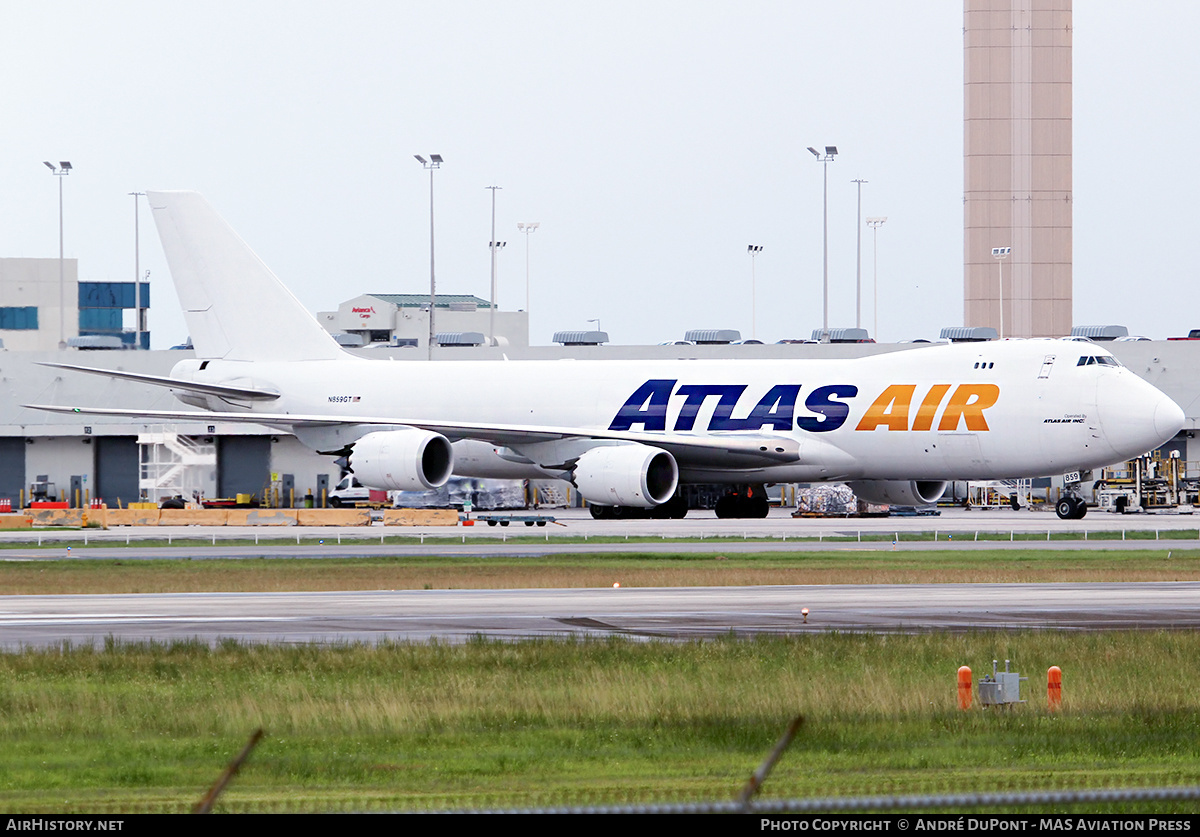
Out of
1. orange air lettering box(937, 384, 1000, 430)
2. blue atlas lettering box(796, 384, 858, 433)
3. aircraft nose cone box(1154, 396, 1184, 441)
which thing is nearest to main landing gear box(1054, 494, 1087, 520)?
aircraft nose cone box(1154, 396, 1184, 441)

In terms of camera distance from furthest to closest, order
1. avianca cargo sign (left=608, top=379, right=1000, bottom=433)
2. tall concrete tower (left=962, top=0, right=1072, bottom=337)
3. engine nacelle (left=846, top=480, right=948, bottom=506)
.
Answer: tall concrete tower (left=962, top=0, right=1072, bottom=337) → engine nacelle (left=846, top=480, right=948, bottom=506) → avianca cargo sign (left=608, top=379, right=1000, bottom=433)

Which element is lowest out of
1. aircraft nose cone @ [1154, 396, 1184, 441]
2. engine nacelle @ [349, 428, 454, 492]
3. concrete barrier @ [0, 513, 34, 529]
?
concrete barrier @ [0, 513, 34, 529]

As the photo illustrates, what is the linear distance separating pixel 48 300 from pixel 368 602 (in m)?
138

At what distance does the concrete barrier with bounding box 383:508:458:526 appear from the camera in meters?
66.9

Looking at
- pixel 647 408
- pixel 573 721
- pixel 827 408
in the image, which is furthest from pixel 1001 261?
pixel 573 721

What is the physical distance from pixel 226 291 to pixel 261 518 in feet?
33.8

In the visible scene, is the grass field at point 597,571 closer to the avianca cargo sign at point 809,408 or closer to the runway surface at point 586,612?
the runway surface at point 586,612

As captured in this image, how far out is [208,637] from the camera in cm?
2516

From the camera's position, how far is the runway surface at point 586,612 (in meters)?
25.5

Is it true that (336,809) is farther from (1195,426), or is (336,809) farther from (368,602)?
(1195,426)

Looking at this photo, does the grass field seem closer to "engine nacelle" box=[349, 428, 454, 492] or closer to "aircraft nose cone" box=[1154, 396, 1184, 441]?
"aircraft nose cone" box=[1154, 396, 1184, 441]

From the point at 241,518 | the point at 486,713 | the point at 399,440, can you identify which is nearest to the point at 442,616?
the point at 486,713

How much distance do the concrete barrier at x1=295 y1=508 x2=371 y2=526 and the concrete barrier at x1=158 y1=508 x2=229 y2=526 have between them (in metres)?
3.30

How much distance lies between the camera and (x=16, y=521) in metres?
68.2
